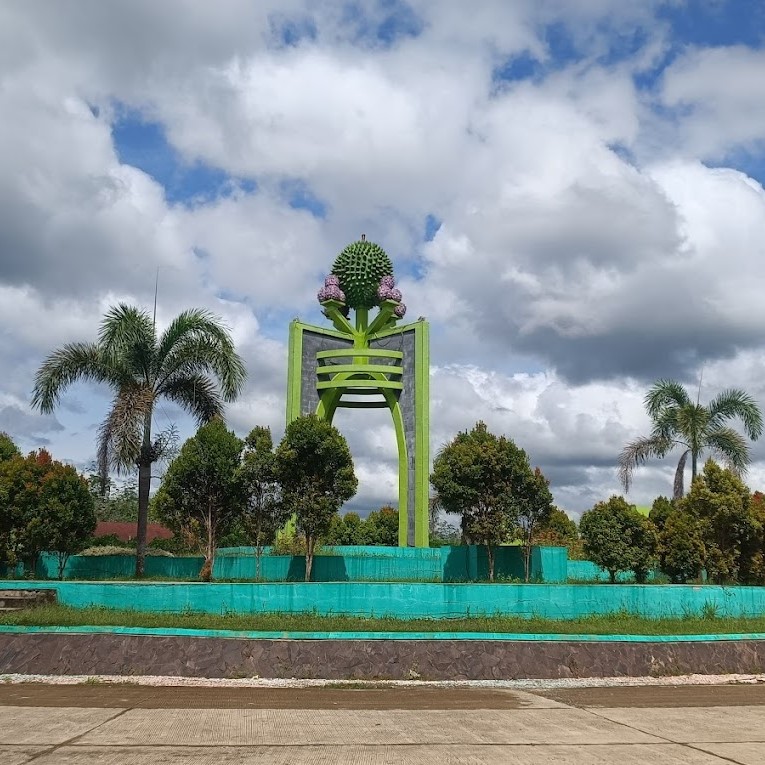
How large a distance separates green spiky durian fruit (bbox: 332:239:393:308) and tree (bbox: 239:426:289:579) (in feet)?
40.6

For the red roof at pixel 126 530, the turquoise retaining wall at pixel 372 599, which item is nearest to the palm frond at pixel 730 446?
the turquoise retaining wall at pixel 372 599

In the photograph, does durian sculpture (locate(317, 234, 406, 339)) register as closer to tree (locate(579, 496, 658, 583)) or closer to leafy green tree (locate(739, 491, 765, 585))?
tree (locate(579, 496, 658, 583))

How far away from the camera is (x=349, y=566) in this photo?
976 inches

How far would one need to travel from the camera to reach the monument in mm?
33250

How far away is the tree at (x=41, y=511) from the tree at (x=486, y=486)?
1127 centimetres

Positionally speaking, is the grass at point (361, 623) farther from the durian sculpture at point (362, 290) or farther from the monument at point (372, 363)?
the durian sculpture at point (362, 290)

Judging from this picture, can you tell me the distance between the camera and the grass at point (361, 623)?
51.9 feet

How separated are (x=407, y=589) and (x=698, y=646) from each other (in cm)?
610

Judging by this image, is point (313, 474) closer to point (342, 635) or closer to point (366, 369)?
point (342, 635)

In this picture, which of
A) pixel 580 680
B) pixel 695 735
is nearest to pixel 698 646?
pixel 580 680

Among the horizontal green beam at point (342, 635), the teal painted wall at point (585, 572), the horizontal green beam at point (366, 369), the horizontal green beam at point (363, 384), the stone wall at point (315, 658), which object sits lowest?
the stone wall at point (315, 658)

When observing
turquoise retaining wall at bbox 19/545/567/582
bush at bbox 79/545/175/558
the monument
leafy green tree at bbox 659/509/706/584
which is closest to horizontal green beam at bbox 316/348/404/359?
the monument

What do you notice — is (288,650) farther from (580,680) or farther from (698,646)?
(698,646)

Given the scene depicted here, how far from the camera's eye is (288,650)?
13922mm
